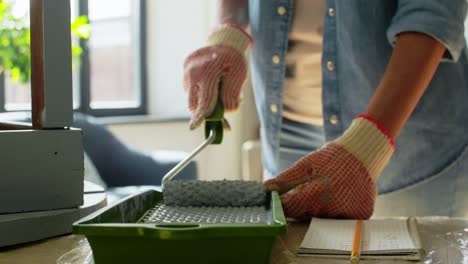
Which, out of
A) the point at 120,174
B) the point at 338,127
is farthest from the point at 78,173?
the point at 120,174

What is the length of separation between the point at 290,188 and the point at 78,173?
0.26m

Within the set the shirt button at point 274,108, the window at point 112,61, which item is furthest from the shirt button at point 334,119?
the window at point 112,61

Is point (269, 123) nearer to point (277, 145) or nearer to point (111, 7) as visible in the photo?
point (277, 145)

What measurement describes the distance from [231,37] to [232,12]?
13cm

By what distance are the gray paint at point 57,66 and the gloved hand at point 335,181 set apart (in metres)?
0.26

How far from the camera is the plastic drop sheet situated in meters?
0.59

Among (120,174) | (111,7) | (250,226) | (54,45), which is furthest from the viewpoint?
(111,7)

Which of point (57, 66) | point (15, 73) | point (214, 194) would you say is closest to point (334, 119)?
point (214, 194)

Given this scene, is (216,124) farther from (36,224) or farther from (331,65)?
(36,224)

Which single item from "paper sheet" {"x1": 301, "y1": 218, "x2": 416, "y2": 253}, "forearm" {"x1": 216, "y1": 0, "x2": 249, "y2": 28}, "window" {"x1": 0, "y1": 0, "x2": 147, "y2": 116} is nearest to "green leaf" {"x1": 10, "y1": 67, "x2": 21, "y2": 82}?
"forearm" {"x1": 216, "y1": 0, "x2": 249, "y2": 28}

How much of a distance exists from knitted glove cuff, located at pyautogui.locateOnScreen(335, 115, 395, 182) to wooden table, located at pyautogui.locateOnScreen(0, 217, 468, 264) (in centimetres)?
Answer: 11

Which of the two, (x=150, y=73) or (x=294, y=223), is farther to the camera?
(x=150, y=73)

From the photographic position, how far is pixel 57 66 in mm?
703

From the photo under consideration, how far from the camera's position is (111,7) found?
3.72 metres
